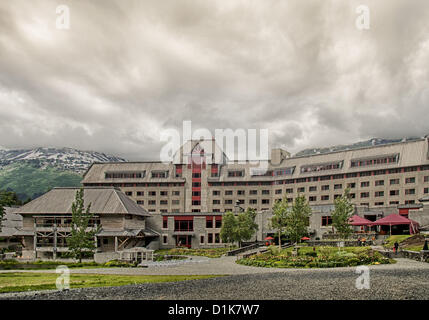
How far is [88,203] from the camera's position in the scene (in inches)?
2815

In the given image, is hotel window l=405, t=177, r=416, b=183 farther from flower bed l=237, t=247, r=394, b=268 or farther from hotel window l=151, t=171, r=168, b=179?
hotel window l=151, t=171, r=168, b=179

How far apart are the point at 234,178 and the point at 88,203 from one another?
48.6m

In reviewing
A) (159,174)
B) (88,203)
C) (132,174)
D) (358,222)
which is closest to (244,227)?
(358,222)

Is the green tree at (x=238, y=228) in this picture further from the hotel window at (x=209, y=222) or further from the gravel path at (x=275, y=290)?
the gravel path at (x=275, y=290)

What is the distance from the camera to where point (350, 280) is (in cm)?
2695

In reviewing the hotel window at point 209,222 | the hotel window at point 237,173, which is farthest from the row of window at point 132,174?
the hotel window at point 209,222

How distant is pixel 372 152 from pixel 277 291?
8366 centimetres

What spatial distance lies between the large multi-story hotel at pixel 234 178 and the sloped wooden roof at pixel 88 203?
3609 centimetres

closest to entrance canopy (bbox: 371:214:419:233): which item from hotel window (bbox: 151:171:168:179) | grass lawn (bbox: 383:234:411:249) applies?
grass lawn (bbox: 383:234:411:249)

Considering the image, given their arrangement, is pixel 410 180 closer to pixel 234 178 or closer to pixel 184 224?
pixel 234 178

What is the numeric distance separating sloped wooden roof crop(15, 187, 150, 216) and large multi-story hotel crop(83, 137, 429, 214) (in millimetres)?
36089

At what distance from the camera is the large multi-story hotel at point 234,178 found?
99.9 meters

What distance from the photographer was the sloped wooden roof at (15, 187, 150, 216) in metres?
69.9
